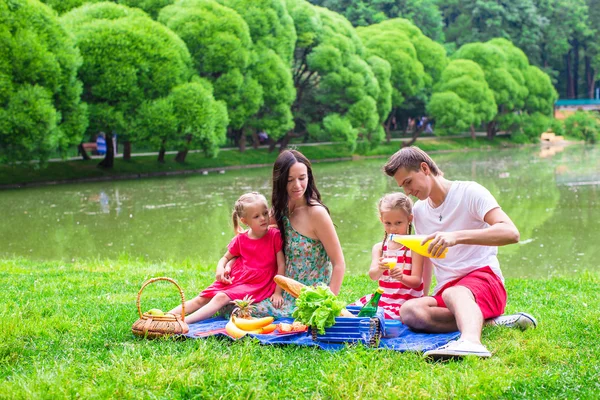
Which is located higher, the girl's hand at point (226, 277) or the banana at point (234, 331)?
the girl's hand at point (226, 277)

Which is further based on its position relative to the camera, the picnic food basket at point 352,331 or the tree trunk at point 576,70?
the tree trunk at point 576,70

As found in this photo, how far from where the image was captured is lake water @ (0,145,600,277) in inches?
424

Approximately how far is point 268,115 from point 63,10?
899 centimetres

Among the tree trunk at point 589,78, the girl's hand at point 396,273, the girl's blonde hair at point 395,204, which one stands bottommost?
the girl's hand at point 396,273

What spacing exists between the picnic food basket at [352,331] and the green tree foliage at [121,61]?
2079 centimetres

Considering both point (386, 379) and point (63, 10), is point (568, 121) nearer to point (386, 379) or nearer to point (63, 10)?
point (63, 10)

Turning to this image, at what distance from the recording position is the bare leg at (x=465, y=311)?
4004mm

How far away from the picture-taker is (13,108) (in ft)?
67.1

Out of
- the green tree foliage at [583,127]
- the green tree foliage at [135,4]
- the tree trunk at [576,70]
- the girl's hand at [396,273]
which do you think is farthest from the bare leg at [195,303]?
the tree trunk at [576,70]

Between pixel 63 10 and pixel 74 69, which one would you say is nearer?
pixel 74 69

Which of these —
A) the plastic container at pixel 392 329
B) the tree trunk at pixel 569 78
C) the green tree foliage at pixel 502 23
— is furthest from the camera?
the tree trunk at pixel 569 78

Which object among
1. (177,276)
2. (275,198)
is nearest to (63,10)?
(177,276)

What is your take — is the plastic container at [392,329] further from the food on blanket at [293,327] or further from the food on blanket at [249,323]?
the food on blanket at [249,323]

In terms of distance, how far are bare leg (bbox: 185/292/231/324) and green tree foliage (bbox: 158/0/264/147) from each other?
22.9 m
